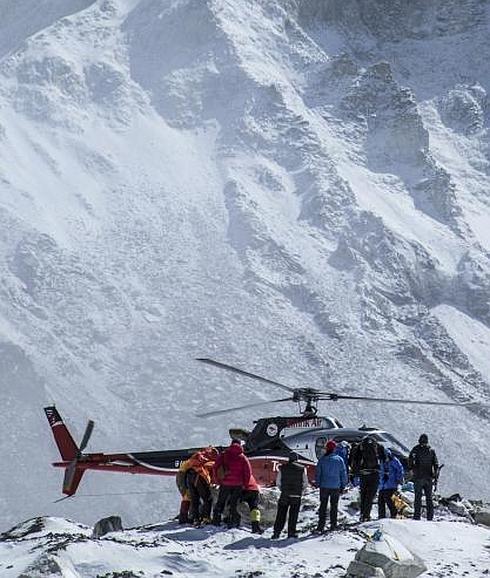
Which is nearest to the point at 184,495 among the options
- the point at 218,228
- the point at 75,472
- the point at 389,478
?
the point at 389,478

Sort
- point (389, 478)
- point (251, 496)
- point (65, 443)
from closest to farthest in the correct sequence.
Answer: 1. point (251, 496)
2. point (389, 478)
3. point (65, 443)

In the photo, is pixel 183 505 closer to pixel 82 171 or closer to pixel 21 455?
pixel 21 455

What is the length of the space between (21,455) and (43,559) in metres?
83.6

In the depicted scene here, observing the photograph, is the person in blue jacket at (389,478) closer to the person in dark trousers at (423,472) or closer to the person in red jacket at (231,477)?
the person in dark trousers at (423,472)

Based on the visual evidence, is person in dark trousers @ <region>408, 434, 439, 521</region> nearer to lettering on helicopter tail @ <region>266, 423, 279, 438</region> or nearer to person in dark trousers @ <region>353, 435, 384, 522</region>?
person in dark trousers @ <region>353, 435, 384, 522</region>

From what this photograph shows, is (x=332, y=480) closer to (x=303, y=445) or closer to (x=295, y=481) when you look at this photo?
(x=295, y=481)

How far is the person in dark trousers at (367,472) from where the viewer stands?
2153cm

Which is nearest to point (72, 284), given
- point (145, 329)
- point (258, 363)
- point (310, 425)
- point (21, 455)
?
point (145, 329)

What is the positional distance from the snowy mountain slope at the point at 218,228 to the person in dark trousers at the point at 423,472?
226 feet

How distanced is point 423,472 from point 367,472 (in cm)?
160

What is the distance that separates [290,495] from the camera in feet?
65.2

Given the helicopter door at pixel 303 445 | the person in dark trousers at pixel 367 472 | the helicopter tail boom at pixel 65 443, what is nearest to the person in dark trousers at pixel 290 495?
the person in dark trousers at pixel 367 472

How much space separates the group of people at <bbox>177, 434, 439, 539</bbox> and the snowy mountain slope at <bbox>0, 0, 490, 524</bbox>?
68983 mm

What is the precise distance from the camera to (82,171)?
146625 millimetres
